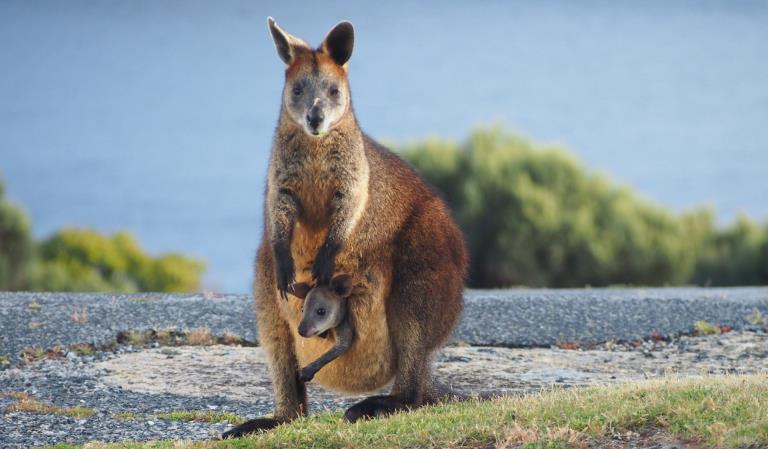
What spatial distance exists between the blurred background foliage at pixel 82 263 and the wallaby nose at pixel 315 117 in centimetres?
1659

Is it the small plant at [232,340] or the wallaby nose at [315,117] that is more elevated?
the wallaby nose at [315,117]

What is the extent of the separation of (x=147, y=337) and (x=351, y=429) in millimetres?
4870

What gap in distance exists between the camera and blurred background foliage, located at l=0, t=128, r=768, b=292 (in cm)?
2361

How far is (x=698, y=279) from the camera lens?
73.4 feet

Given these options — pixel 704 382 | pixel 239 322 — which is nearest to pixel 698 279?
pixel 239 322

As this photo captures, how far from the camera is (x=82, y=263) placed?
2700cm

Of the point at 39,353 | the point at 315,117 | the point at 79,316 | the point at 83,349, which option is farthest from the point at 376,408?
the point at 79,316

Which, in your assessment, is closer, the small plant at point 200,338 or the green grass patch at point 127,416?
the green grass patch at point 127,416

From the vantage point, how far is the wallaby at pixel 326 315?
288 inches

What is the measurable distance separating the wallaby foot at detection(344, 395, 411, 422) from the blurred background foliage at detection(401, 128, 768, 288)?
51.1 feet

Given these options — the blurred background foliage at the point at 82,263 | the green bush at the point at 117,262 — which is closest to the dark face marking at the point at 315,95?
the blurred background foliage at the point at 82,263

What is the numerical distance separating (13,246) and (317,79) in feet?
59.1

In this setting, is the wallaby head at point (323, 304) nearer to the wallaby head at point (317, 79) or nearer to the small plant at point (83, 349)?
the wallaby head at point (317, 79)

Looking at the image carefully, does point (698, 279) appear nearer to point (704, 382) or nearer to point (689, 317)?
point (689, 317)
